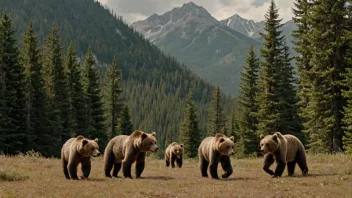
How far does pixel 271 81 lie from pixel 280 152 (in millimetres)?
26011

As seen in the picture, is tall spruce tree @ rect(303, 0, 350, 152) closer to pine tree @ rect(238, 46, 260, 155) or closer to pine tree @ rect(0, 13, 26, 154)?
pine tree @ rect(238, 46, 260, 155)

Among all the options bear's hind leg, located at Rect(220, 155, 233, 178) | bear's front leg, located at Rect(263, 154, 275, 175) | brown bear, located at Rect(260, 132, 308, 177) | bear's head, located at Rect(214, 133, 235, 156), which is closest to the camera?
bear's head, located at Rect(214, 133, 235, 156)

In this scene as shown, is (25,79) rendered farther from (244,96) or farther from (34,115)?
(244,96)

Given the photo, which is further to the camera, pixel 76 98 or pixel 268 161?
pixel 76 98

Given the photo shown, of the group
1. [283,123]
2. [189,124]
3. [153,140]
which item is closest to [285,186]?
[153,140]

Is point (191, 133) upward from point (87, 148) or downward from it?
upward

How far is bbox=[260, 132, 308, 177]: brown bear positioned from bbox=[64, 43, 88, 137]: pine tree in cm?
3880

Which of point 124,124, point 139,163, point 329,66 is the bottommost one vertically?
point 139,163

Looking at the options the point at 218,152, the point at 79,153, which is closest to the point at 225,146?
the point at 218,152

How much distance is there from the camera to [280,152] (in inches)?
602

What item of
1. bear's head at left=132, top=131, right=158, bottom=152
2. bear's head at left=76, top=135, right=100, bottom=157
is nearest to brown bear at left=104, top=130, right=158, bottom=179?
bear's head at left=132, top=131, right=158, bottom=152

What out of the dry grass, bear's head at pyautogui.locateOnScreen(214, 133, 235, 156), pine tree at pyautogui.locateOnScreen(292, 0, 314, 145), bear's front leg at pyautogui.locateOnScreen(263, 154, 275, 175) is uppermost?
pine tree at pyautogui.locateOnScreen(292, 0, 314, 145)

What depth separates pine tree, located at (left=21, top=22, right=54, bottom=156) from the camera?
40562 millimetres

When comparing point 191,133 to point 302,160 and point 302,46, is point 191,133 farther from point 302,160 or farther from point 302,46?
point 302,160
